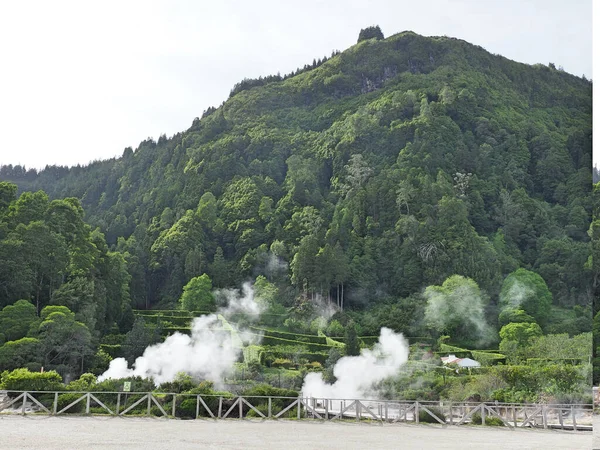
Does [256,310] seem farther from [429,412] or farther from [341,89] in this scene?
[341,89]

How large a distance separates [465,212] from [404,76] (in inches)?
1099

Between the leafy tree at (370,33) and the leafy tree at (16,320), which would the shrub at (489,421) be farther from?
the leafy tree at (370,33)

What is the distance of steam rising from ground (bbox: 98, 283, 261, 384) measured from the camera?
3141 centimetres

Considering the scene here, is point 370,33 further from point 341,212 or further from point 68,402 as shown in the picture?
point 68,402

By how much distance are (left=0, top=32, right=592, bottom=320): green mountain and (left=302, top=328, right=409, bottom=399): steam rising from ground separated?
367 cm

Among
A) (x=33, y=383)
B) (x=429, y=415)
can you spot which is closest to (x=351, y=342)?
(x=429, y=415)

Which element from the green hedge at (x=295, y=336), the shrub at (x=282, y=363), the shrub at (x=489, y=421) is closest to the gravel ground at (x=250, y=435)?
the shrub at (x=489, y=421)

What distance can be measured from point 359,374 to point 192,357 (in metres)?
7.92

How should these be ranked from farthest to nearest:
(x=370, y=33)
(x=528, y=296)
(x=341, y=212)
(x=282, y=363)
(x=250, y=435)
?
1. (x=370, y=33)
2. (x=341, y=212)
3. (x=528, y=296)
4. (x=282, y=363)
5. (x=250, y=435)

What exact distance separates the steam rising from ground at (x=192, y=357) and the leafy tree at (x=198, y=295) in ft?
6.17

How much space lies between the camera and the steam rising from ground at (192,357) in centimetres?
3141

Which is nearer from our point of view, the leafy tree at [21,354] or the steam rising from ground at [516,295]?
the leafy tree at [21,354]

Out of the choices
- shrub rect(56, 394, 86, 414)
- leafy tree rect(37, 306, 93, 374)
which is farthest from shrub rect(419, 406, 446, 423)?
leafy tree rect(37, 306, 93, 374)

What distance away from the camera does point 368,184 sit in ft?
166
